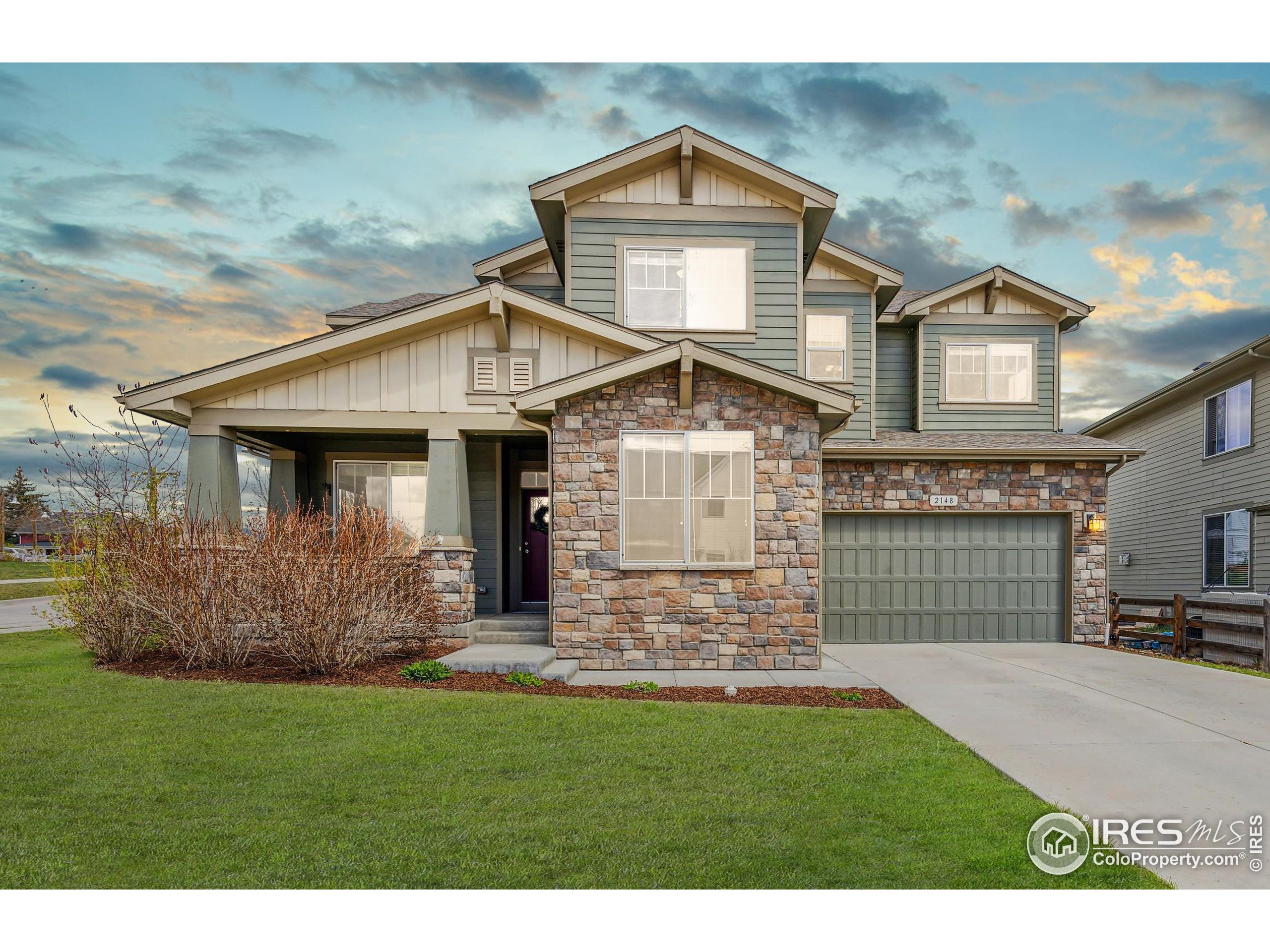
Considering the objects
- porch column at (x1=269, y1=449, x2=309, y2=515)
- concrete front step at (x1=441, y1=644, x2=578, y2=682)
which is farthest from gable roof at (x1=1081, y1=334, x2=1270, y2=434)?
porch column at (x1=269, y1=449, x2=309, y2=515)

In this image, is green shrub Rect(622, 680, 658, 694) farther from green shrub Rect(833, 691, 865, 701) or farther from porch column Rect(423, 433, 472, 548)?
porch column Rect(423, 433, 472, 548)

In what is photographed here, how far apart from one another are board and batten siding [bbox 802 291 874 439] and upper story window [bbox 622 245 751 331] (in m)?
2.06

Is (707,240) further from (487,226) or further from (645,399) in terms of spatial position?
(487,226)

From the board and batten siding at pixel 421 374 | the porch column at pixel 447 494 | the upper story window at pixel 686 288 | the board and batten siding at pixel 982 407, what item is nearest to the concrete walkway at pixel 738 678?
the porch column at pixel 447 494

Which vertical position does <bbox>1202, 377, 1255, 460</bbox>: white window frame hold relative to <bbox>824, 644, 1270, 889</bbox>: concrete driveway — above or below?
above

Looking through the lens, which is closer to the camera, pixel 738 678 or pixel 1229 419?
pixel 738 678

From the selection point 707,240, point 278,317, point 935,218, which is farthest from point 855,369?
point 278,317

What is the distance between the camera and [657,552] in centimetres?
970

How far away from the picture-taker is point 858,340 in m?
13.8

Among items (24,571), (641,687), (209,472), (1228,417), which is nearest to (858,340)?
(641,687)

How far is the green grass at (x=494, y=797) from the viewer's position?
3695mm

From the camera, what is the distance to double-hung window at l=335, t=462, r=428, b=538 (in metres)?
12.7

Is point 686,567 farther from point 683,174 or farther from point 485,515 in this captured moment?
point 683,174

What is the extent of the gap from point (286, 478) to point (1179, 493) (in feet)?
62.5
